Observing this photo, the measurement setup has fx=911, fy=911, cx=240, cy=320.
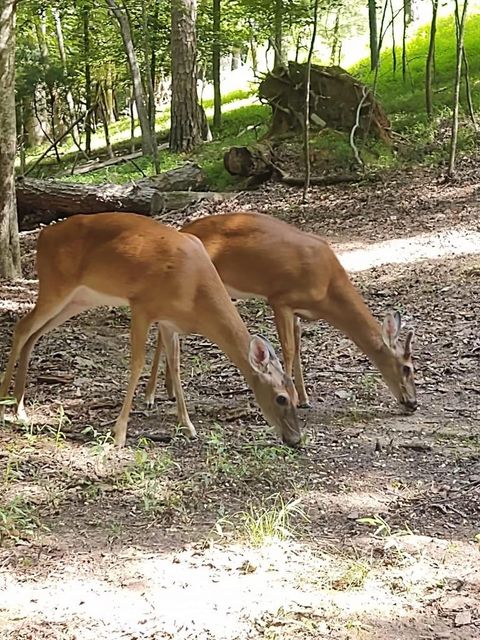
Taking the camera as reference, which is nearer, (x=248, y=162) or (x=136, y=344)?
(x=136, y=344)

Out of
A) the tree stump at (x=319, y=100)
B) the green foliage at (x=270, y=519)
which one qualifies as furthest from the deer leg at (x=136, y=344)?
the tree stump at (x=319, y=100)

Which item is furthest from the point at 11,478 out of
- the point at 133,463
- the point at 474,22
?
the point at 474,22

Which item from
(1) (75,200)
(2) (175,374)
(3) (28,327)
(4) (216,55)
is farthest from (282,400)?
(4) (216,55)

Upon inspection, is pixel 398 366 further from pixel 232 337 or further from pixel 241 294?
pixel 232 337

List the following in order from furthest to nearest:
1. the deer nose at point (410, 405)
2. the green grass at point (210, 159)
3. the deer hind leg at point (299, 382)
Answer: the green grass at point (210, 159), the deer hind leg at point (299, 382), the deer nose at point (410, 405)

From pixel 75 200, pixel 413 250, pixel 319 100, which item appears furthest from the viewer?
pixel 319 100

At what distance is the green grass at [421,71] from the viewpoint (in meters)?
18.2

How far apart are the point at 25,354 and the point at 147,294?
1.13m

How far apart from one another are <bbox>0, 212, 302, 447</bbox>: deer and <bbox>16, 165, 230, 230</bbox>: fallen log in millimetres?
6341

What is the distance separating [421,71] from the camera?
70.0ft

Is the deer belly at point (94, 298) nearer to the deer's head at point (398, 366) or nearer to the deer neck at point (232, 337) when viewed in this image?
the deer neck at point (232, 337)

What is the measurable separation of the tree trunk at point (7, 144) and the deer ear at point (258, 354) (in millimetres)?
4696

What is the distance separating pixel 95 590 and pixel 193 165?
11483mm

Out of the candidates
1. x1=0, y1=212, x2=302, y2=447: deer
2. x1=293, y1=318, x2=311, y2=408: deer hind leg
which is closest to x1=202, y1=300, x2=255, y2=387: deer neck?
x1=0, y1=212, x2=302, y2=447: deer
